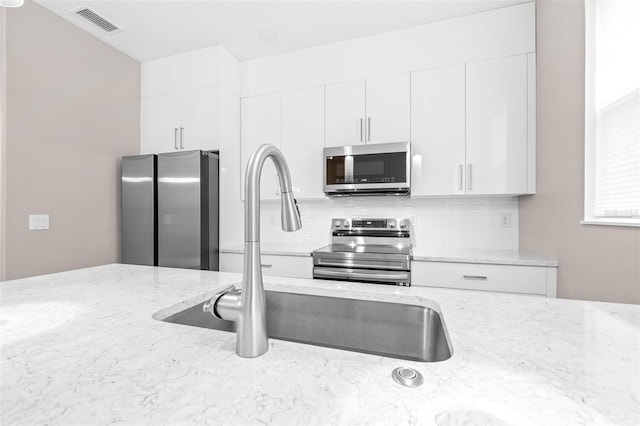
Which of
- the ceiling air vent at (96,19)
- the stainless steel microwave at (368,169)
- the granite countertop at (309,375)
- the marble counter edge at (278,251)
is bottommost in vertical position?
the marble counter edge at (278,251)

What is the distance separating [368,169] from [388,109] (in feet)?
1.85

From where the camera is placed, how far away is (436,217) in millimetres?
2840

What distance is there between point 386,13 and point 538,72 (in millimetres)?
1229

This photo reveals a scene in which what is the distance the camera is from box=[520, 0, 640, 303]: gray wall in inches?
54.7

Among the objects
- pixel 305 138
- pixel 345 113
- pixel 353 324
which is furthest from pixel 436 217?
pixel 353 324

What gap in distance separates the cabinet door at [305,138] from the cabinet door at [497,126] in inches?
49.8

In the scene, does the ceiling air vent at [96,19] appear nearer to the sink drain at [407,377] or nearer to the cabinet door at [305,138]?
the cabinet door at [305,138]

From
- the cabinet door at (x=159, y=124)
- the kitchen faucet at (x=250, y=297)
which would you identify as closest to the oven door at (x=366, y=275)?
the kitchen faucet at (x=250, y=297)

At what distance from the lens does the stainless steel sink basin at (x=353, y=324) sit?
0.92 m

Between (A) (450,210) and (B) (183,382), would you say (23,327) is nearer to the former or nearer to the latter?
(B) (183,382)

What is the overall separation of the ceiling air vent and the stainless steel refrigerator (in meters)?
1.08

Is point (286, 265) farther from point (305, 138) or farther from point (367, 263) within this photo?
point (305, 138)

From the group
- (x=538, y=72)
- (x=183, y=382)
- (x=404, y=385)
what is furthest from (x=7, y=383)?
(x=538, y=72)

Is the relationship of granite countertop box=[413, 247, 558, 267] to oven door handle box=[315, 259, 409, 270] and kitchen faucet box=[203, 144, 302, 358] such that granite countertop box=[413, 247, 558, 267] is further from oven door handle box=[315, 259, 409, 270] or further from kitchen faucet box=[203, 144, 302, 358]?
kitchen faucet box=[203, 144, 302, 358]
